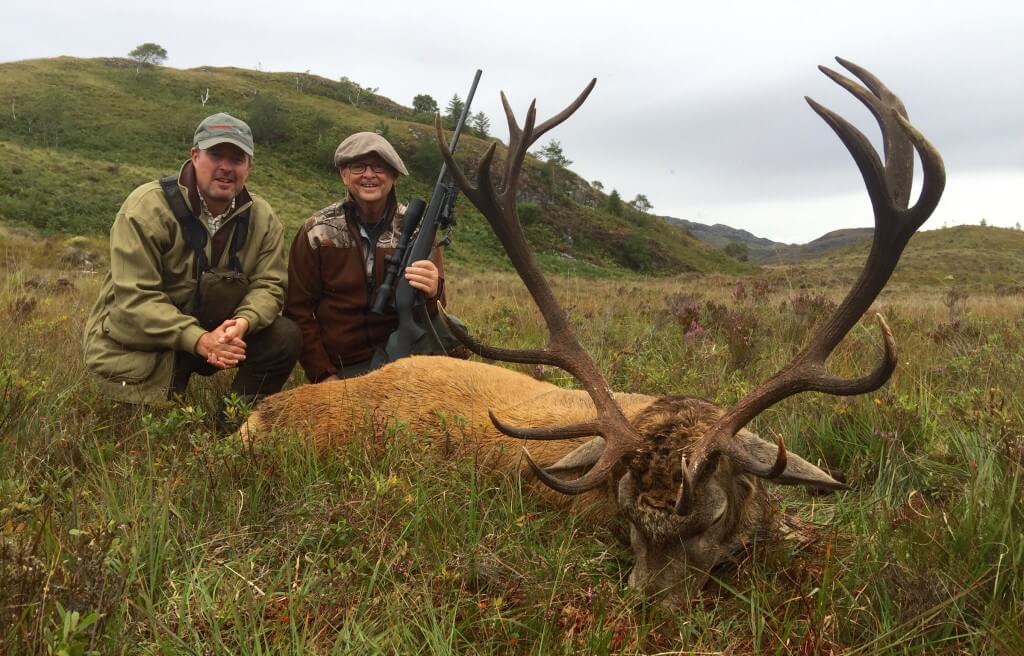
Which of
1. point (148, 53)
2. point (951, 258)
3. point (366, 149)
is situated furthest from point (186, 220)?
point (148, 53)

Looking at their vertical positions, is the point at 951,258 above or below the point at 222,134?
above

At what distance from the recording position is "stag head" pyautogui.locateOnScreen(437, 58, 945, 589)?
2.42 meters

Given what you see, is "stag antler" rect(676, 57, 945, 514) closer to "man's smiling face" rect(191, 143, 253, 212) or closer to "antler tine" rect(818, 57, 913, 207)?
"antler tine" rect(818, 57, 913, 207)

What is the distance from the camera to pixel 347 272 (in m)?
5.15

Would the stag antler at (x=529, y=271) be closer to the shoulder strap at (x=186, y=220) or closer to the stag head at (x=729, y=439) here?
the stag head at (x=729, y=439)

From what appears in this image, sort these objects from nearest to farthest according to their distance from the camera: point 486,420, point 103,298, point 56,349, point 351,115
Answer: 1. point 486,420
2. point 103,298
3. point 56,349
4. point 351,115

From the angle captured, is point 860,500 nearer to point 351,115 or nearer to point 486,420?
point 486,420

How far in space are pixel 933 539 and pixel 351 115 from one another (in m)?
77.0

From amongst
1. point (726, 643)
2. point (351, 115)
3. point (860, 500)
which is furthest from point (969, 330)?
point (351, 115)

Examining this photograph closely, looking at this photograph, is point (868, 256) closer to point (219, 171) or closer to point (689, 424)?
point (689, 424)

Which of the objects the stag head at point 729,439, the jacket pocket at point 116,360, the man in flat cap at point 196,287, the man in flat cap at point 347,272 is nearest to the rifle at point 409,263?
the man in flat cap at point 347,272

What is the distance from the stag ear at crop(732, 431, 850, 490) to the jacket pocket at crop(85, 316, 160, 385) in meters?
3.50

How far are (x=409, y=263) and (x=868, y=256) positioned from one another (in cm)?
318

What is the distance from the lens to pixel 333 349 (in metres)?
5.23
